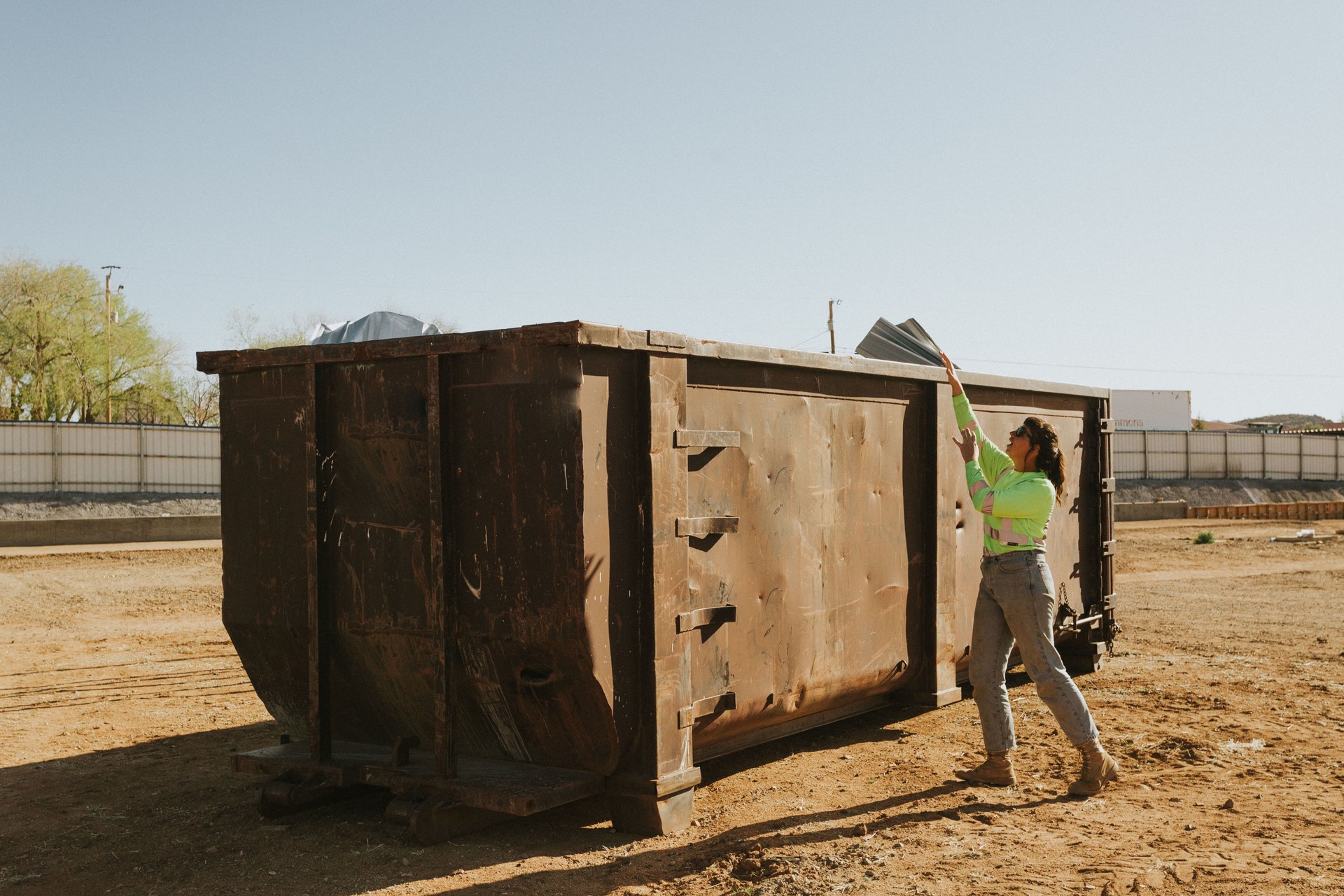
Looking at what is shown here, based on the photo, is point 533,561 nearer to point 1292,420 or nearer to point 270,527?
point 270,527

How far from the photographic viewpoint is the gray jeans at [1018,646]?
214 inches

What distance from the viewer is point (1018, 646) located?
5508 millimetres

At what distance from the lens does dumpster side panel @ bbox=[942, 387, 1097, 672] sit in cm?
705

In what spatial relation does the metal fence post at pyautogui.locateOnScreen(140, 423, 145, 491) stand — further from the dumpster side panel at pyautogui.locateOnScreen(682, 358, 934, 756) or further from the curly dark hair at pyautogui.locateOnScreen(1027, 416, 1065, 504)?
the curly dark hair at pyautogui.locateOnScreen(1027, 416, 1065, 504)

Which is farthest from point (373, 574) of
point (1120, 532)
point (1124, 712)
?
point (1120, 532)

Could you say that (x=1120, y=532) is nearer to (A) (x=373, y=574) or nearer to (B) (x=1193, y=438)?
(B) (x=1193, y=438)

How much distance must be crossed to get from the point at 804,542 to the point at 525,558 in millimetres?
1711

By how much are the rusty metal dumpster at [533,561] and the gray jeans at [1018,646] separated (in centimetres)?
76

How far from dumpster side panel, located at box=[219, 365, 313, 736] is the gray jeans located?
131 inches

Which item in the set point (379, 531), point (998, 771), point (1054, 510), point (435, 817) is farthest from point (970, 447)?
point (435, 817)

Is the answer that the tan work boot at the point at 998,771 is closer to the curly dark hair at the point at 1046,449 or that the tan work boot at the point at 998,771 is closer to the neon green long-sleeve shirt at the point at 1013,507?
the neon green long-sleeve shirt at the point at 1013,507

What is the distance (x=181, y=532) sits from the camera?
2433cm

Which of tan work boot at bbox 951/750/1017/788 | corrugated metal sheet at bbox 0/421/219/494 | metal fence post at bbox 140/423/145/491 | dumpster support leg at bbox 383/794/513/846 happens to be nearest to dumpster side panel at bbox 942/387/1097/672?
tan work boot at bbox 951/750/1017/788

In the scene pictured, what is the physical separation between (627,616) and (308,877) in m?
1.62
